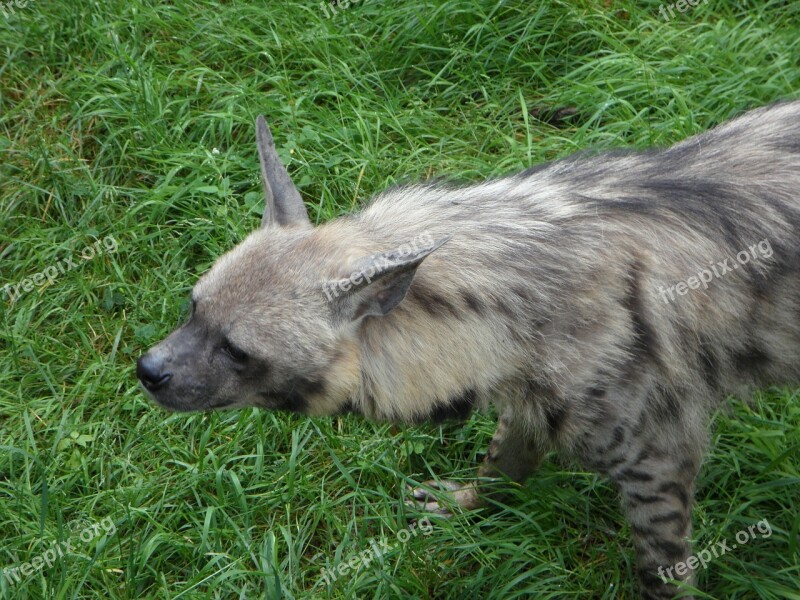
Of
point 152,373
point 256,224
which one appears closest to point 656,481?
point 152,373

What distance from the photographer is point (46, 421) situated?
487 cm

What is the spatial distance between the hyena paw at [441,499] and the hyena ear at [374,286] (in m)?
1.29

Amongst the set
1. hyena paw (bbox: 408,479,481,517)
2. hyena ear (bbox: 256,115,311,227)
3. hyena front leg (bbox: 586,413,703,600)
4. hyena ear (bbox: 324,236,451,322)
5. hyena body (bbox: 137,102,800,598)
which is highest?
hyena ear (bbox: 256,115,311,227)

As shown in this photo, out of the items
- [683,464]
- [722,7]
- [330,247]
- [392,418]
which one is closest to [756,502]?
[683,464]

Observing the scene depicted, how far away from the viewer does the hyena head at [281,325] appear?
349 cm

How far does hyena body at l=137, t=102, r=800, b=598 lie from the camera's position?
355 cm

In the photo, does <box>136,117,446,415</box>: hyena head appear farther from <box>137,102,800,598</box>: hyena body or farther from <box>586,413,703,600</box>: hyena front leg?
<box>586,413,703,600</box>: hyena front leg

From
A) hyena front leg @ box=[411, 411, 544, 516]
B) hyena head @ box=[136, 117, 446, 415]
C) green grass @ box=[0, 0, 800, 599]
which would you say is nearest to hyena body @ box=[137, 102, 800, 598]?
hyena head @ box=[136, 117, 446, 415]

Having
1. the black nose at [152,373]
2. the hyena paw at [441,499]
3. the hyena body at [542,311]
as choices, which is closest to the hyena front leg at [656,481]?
the hyena body at [542,311]

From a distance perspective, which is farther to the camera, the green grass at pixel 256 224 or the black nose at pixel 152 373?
the green grass at pixel 256 224

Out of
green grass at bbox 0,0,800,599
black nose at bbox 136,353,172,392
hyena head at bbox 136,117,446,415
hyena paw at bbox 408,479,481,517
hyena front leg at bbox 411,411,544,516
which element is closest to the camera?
hyena head at bbox 136,117,446,415

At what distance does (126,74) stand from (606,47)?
274cm

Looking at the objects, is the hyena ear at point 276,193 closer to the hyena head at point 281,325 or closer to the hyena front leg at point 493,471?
the hyena head at point 281,325

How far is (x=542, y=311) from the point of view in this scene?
358 cm
